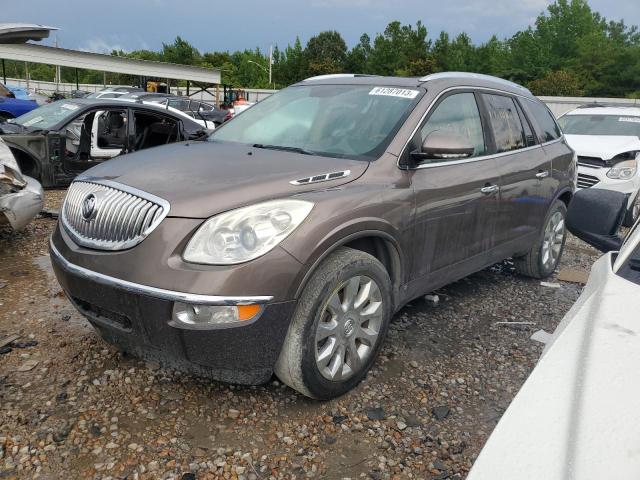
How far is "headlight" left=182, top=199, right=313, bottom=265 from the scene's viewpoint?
2400 millimetres

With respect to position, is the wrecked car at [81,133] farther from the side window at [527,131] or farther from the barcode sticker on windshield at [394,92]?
the side window at [527,131]

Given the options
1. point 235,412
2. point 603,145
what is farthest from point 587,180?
point 235,412

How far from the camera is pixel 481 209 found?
3828 mm

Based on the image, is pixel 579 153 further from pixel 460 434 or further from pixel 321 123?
pixel 460 434

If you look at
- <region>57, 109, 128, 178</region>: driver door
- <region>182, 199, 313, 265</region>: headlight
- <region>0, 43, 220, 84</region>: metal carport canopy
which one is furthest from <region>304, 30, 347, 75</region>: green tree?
<region>182, 199, 313, 265</region>: headlight

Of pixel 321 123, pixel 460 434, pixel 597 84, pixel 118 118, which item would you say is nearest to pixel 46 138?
pixel 118 118

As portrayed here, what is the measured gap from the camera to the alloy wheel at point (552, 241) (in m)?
5.14

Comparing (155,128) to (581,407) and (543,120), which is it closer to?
(543,120)

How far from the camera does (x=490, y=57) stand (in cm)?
5753

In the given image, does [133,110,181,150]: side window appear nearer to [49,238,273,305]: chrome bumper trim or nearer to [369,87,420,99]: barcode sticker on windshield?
[369,87,420,99]: barcode sticker on windshield

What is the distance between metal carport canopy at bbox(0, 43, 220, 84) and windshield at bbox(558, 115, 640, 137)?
75.6ft

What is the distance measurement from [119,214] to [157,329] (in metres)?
0.59

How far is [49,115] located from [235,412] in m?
6.70

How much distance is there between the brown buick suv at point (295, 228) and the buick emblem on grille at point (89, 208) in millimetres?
12
